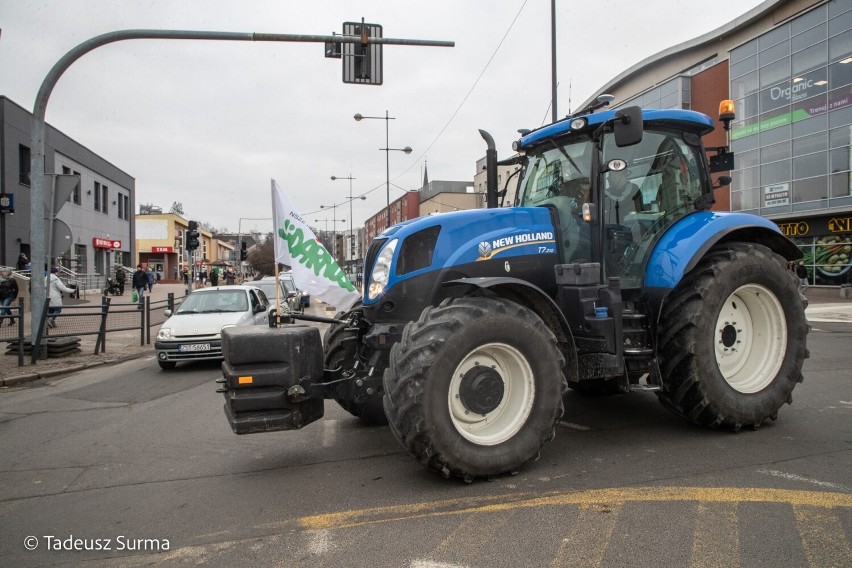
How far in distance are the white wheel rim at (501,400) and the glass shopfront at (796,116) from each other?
1013 inches

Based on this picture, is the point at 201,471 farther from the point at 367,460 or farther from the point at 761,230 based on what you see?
the point at 761,230

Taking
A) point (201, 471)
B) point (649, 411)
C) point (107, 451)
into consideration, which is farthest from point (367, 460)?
point (649, 411)

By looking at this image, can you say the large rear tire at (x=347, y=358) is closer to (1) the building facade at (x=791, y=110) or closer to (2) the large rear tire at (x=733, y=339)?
(2) the large rear tire at (x=733, y=339)

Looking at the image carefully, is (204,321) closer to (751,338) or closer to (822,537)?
(751,338)

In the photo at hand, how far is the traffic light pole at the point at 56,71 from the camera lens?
9.43 meters

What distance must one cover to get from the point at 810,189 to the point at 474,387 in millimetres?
27578

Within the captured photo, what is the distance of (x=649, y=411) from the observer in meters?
5.78

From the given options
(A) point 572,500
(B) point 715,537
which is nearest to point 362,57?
(A) point 572,500

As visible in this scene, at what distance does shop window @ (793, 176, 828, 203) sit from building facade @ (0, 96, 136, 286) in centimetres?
2820

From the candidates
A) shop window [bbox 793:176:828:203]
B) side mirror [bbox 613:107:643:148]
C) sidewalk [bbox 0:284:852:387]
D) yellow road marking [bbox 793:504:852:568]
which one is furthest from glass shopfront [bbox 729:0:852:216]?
yellow road marking [bbox 793:504:852:568]

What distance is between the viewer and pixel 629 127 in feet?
14.1

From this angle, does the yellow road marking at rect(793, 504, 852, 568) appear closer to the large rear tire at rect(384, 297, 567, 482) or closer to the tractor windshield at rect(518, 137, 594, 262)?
the large rear tire at rect(384, 297, 567, 482)

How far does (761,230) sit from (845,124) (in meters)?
23.7

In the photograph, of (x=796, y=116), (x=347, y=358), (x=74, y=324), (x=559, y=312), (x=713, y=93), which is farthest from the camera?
(x=713, y=93)
